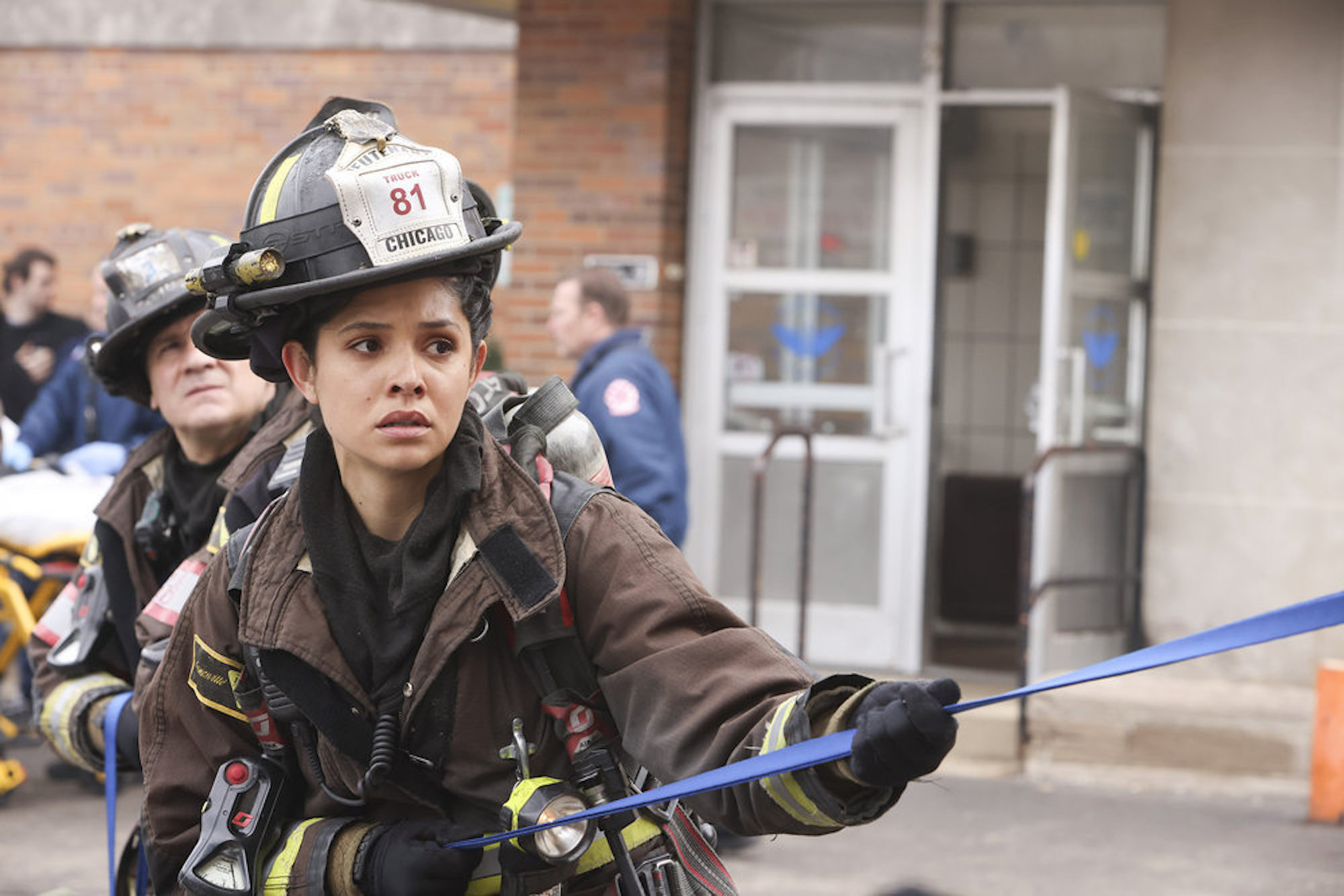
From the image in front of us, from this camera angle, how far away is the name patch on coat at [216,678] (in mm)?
2250

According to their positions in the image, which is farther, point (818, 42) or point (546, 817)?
point (818, 42)

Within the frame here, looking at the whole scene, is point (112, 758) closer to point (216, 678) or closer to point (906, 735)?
point (216, 678)

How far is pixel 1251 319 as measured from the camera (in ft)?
24.2

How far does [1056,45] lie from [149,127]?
744 cm

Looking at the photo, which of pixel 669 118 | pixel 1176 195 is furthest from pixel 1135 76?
pixel 669 118

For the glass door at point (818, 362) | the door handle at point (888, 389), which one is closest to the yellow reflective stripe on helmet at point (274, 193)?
the glass door at point (818, 362)

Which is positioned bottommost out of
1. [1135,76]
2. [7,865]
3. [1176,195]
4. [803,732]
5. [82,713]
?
[7,865]

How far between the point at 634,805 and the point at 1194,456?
6.01 meters

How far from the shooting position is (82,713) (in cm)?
318

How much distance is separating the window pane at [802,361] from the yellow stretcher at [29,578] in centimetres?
318

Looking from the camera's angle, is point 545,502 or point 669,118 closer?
point 545,502

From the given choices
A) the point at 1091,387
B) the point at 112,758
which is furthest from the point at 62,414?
the point at 112,758

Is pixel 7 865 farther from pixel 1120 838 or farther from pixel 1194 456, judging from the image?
pixel 1194 456

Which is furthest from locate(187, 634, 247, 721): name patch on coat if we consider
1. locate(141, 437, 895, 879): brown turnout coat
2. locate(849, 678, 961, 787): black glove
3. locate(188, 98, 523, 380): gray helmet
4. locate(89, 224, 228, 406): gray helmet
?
locate(89, 224, 228, 406): gray helmet
